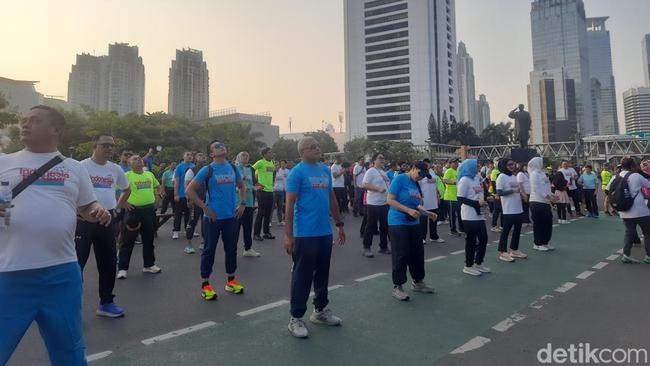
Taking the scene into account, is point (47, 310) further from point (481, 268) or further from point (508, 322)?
point (481, 268)

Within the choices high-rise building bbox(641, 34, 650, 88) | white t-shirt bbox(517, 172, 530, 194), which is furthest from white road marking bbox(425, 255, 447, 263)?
high-rise building bbox(641, 34, 650, 88)

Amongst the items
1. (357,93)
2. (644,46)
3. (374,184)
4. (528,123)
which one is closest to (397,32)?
(357,93)

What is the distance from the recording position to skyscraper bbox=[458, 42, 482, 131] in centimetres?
18138

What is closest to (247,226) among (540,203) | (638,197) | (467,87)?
(540,203)

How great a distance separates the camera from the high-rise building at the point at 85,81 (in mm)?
89000

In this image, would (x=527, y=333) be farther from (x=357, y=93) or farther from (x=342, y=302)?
(x=357, y=93)

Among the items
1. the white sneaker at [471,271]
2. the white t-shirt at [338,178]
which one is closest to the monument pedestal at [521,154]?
the white t-shirt at [338,178]

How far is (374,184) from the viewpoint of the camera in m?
Answer: 7.98

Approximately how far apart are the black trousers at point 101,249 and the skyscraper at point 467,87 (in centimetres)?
18658

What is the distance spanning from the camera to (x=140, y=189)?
6.30 meters

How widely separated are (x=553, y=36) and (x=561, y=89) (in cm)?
7157

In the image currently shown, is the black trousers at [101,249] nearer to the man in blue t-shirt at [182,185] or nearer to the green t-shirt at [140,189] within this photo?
the green t-shirt at [140,189]

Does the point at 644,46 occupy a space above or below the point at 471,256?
above

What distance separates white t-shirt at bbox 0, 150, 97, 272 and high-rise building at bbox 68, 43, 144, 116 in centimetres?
9715
